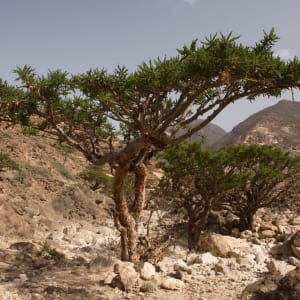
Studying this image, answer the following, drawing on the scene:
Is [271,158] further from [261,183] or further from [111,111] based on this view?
[111,111]

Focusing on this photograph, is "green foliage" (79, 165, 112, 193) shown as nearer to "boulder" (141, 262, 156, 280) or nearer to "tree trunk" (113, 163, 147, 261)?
"tree trunk" (113, 163, 147, 261)

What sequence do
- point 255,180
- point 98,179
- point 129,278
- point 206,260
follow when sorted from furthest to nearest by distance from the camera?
point 98,179 → point 255,180 → point 206,260 → point 129,278

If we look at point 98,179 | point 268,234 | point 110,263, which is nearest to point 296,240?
point 268,234

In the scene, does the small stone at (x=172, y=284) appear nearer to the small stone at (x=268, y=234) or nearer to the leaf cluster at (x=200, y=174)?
the leaf cluster at (x=200, y=174)

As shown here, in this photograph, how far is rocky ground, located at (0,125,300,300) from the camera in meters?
6.65

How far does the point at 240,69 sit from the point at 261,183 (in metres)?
13.8

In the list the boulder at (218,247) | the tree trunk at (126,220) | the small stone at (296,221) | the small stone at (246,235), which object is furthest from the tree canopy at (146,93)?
the small stone at (296,221)

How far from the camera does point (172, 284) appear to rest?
7199 millimetres

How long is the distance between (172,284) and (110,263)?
1.87 metres

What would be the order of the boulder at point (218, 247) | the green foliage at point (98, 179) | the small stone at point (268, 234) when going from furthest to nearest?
the green foliage at point (98, 179) < the small stone at point (268, 234) < the boulder at point (218, 247)

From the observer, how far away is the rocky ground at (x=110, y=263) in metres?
6.65

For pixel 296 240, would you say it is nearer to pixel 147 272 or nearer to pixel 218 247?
pixel 218 247

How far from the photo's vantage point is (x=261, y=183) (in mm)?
18938

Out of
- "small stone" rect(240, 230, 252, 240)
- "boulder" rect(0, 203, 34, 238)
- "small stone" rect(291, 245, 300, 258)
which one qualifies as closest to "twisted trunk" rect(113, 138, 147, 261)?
"small stone" rect(291, 245, 300, 258)
